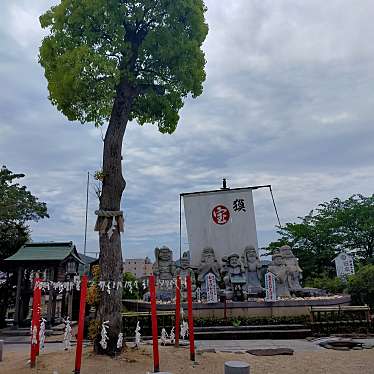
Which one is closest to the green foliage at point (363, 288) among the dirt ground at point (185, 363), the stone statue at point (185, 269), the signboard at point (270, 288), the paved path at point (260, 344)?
the signboard at point (270, 288)

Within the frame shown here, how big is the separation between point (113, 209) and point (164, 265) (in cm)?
931

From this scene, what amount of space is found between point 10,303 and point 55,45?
1443cm

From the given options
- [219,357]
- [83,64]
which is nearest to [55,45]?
[83,64]

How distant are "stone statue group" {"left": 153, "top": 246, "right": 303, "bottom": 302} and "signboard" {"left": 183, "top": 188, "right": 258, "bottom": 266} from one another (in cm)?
70

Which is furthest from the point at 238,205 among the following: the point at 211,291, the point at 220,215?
the point at 211,291

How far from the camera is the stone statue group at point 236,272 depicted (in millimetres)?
15562

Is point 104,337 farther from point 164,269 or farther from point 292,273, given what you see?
point 292,273

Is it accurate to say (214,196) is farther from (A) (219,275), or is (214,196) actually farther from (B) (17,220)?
(B) (17,220)

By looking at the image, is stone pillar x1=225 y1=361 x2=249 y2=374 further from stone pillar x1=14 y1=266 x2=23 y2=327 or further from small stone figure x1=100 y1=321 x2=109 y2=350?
stone pillar x1=14 y1=266 x2=23 y2=327

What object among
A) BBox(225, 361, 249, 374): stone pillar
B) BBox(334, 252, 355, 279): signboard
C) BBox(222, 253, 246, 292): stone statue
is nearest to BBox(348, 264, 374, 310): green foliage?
BBox(334, 252, 355, 279): signboard

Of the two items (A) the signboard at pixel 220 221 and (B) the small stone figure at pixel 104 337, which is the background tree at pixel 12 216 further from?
(B) the small stone figure at pixel 104 337

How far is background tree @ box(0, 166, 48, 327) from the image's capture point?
54.2 feet

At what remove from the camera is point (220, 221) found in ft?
62.9

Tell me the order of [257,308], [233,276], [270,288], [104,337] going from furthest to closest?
[233,276] → [270,288] → [257,308] → [104,337]
